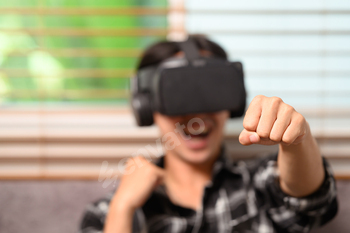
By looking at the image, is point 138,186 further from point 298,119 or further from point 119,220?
point 298,119

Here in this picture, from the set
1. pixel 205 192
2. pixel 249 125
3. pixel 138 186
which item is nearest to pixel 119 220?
pixel 138 186

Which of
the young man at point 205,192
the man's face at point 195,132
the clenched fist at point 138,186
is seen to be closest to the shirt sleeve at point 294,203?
the young man at point 205,192

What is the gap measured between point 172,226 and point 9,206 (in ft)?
1.90

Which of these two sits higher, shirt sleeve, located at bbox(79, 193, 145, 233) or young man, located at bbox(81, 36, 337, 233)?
young man, located at bbox(81, 36, 337, 233)

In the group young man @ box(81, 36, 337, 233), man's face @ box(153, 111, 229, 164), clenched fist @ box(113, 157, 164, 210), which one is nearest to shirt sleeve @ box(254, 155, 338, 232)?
young man @ box(81, 36, 337, 233)

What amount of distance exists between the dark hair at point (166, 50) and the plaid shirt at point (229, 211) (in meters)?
0.32

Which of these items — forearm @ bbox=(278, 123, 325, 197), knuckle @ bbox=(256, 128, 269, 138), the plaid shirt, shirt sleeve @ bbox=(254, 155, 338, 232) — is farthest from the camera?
the plaid shirt

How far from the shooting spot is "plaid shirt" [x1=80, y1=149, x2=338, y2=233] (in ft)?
2.51

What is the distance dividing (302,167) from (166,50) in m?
0.47

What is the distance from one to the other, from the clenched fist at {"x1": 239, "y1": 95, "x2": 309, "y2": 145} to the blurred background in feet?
1.95

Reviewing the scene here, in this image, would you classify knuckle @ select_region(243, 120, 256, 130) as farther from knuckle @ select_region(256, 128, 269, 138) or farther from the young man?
the young man

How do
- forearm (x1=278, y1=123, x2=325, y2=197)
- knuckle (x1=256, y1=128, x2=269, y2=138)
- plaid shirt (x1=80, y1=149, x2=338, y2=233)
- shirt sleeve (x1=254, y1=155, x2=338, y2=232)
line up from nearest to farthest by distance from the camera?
1. knuckle (x1=256, y1=128, x2=269, y2=138)
2. forearm (x1=278, y1=123, x2=325, y2=197)
3. shirt sleeve (x1=254, y1=155, x2=338, y2=232)
4. plaid shirt (x1=80, y1=149, x2=338, y2=233)

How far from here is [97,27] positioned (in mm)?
1006

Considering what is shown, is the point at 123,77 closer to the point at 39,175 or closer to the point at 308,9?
the point at 39,175
